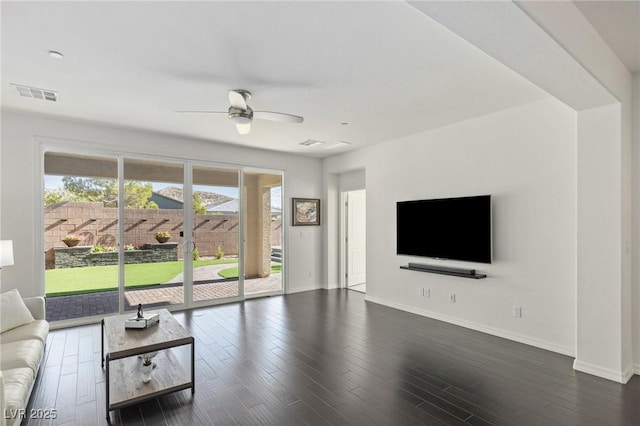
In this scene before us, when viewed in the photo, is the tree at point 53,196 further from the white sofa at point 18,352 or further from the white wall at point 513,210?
the white wall at point 513,210

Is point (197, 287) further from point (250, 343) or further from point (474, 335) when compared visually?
point (474, 335)

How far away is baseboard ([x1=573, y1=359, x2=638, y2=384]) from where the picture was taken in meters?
2.96

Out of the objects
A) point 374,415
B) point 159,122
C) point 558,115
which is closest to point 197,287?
point 159,122

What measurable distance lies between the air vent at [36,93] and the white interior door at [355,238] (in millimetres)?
5221

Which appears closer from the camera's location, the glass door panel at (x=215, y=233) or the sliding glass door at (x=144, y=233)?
the sliding glass door at (x=144, y=233)

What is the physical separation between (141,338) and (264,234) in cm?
416

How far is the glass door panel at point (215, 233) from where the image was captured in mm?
5777

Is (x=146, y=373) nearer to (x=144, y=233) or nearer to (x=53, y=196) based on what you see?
(x=144, y=233)

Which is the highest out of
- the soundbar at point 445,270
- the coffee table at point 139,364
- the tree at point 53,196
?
the tree at point 53,196

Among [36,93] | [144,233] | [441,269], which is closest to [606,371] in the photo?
[441,269]

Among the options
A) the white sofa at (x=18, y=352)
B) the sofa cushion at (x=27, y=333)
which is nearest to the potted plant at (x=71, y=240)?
the white sofa at (x=18, y=352)

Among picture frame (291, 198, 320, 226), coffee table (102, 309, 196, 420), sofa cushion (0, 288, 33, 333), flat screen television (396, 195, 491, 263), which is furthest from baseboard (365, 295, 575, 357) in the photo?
sofa cushion (0, 288, 33, 333)

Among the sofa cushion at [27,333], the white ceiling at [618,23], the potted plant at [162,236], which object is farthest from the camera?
the potted plant at [162,236]

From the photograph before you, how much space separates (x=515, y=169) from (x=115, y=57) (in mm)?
4423
